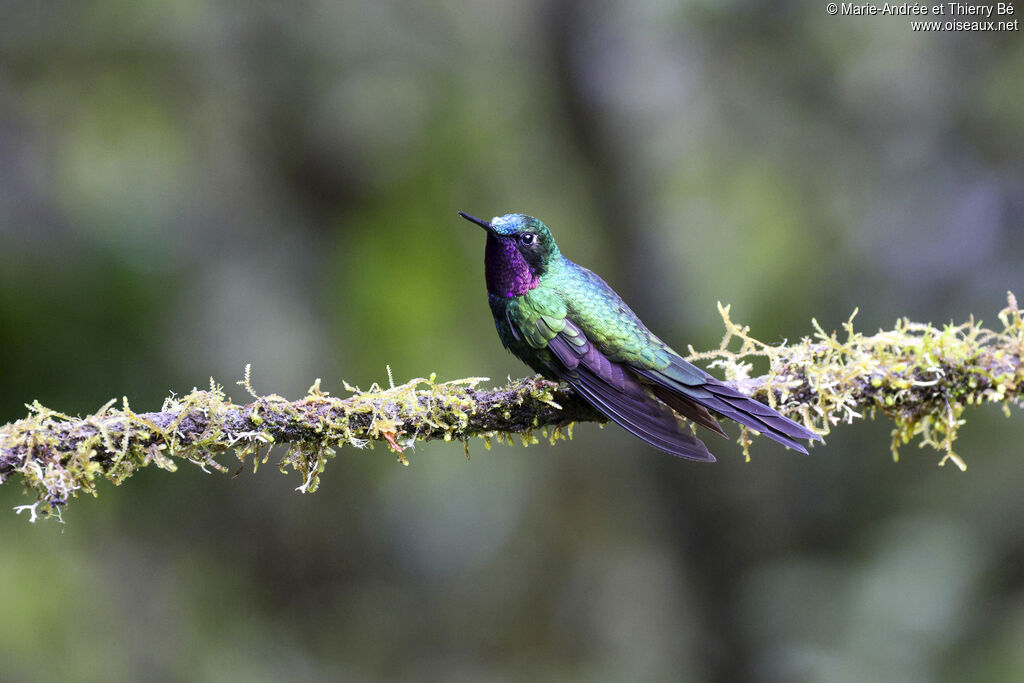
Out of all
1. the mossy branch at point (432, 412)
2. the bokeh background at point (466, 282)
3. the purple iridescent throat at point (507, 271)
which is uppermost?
the bokeh background at point (466, 282)

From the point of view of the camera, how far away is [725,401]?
253cm

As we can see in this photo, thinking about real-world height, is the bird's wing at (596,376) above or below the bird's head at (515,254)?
below

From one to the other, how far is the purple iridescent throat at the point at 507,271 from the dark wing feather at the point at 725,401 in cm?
53

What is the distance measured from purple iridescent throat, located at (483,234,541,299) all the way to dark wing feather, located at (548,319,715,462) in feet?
0.82

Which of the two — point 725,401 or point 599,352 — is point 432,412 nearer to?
point 599,352

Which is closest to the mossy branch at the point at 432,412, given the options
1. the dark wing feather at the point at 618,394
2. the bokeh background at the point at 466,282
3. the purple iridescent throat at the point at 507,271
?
the dark wing feather at the point at 618,394

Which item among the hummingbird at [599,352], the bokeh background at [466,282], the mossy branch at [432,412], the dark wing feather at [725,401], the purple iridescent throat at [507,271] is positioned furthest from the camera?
the bokeh background at [466,282]

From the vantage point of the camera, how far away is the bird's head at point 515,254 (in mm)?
3053

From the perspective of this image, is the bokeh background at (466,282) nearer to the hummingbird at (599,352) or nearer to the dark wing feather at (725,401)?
the hummingbird at (599,352)

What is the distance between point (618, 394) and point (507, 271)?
650 mm

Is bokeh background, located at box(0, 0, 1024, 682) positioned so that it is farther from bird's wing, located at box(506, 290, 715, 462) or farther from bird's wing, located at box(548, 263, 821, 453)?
bird's wing, located at box(506, 290, 715, 462)

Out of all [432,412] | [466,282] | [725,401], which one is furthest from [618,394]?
[466,282]

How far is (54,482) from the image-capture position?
209cm

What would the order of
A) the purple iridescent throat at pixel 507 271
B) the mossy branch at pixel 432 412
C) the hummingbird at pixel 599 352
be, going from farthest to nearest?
1. the purple iridescent throat at pixel 507 271
2. the hummingbird at pixel 599 352
3. the mossy branch at pixel 432 412
